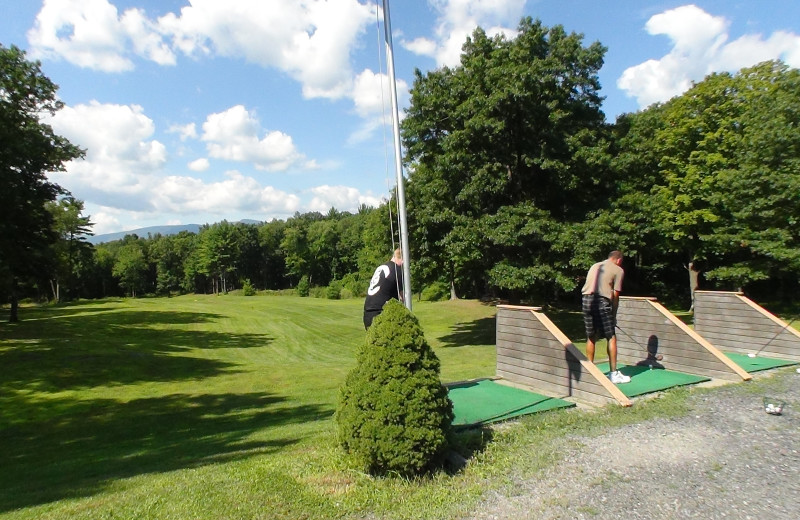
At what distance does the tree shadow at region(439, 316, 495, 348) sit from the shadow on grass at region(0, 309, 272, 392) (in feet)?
29.5

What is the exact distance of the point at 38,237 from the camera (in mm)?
24656

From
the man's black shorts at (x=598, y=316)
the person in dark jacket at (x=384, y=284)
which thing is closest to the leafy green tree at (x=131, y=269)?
the person in dark jacket at (x=384, y=284)

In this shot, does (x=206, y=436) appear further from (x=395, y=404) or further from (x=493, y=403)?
(x=395, y=404)

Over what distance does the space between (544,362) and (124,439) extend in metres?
7.12

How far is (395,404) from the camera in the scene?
413 cm

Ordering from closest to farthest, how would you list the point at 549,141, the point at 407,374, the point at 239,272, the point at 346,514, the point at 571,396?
the point at 346,514 < the point at 407,374 < the point at 571,396 < the point at 549,141 < the point at 239,272

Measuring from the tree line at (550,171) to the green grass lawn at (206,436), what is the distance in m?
4.25

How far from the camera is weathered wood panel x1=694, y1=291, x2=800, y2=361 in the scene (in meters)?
8.85

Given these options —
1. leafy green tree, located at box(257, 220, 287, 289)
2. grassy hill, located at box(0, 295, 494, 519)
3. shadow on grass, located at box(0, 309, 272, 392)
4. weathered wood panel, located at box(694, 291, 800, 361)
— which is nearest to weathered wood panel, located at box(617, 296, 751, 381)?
weathered wood panel, located at box(694, 291, 800, 361)

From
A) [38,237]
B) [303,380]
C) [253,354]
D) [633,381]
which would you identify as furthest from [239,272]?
[633,381]

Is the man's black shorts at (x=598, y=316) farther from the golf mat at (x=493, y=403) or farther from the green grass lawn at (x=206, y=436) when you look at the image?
the golf mat at (x=493, y=403)

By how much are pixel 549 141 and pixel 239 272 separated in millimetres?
76691

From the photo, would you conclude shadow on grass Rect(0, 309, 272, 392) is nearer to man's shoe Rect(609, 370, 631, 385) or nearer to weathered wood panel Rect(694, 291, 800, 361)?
man's shoe Rect(609, 370, 631, 385)

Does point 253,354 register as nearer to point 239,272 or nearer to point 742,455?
point 742,455
